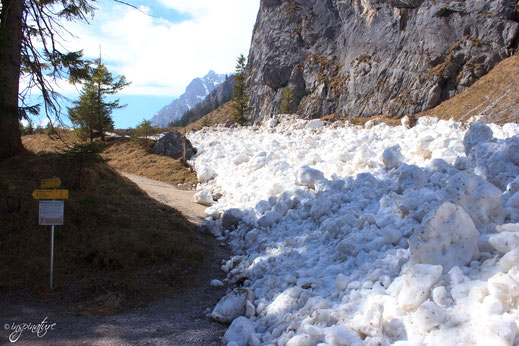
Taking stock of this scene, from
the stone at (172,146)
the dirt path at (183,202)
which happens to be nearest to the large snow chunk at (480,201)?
the dirt path at (183,202)

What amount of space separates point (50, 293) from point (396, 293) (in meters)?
5.36

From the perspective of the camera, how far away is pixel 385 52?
29.7m

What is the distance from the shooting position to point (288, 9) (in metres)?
50.9

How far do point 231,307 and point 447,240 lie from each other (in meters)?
2.94

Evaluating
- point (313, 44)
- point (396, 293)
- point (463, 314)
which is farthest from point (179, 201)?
point (313, 44)

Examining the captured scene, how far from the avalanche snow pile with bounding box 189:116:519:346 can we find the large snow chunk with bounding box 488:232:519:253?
0.04 feet

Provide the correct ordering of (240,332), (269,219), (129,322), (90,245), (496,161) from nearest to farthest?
1. (240,332)
2. (129,322)
3. (496,161)
4. (90,245)
5. (269,219)

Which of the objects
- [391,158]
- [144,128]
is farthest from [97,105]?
[391,158]

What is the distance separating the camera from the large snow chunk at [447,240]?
11.2 ft

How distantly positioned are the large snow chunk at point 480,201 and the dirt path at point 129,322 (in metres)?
3.63

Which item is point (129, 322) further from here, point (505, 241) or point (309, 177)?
point (309, 177)

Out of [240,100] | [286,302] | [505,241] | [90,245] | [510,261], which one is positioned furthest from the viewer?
[240,100]

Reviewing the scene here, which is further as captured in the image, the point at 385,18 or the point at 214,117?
the point at 214,117

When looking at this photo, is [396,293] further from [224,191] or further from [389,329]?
[224,191]
